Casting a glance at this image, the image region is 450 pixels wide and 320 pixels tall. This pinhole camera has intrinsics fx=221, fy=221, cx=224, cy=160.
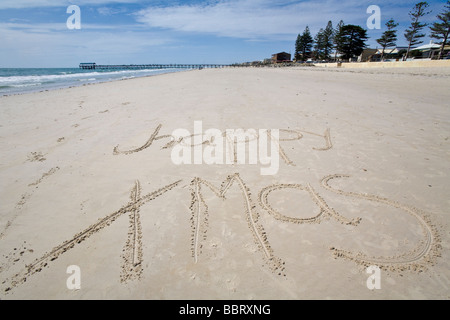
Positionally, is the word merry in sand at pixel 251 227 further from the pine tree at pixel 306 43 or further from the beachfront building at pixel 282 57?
the beachfront building at pixel 282 57

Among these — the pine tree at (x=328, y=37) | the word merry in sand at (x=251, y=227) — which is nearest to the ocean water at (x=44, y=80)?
the word merry in sand at (x=251, y=227)

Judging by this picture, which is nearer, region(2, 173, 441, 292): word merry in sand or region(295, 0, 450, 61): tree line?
region(2, 173, 441, 292): word merry in sand

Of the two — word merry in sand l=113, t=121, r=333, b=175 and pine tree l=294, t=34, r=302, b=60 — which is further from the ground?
pine tree l=294, t=34, r=302, b=60

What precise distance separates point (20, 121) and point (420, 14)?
5530cm

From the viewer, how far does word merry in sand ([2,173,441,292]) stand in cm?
237

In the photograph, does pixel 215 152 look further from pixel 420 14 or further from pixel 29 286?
pixel 420 14

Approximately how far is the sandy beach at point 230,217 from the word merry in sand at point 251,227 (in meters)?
0.02

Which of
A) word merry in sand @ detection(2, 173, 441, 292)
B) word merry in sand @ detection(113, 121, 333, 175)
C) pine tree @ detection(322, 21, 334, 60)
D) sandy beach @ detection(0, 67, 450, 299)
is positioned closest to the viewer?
sandy beach @ detection(0, 67, 450, 299)

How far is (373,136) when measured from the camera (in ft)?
17.6

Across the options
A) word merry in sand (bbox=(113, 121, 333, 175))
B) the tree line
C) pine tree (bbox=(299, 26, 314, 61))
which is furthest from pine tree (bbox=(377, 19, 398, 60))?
word merry in sand (bbox=(113, 121, 333, 175))

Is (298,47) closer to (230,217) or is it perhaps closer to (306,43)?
(306,43)

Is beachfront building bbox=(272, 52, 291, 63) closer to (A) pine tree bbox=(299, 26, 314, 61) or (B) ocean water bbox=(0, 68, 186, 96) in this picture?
(A) pine tree bbox=(299, 26, 314, 61)

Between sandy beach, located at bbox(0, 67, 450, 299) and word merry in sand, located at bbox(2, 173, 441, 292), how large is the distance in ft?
0.05
